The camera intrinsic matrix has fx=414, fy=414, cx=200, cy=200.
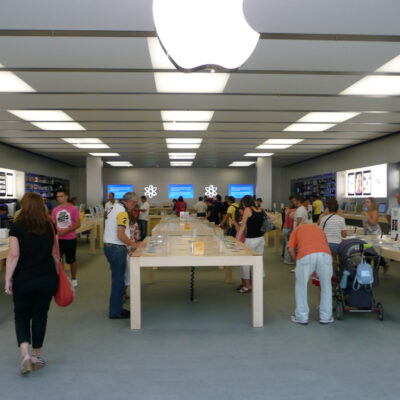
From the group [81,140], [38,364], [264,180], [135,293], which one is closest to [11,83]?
[135,293]

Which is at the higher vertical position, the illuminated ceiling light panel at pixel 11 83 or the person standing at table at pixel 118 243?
the illuminated ceiling light panel at pixel 11 83


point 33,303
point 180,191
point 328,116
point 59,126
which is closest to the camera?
point 33,303

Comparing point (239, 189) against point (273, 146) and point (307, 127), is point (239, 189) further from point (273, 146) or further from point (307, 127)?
point (307, 127)

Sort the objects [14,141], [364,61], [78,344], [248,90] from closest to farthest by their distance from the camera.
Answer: [78,344], [364,61], [248,90], [14,141]

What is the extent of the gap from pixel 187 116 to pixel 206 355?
6.71m

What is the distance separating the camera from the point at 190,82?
264 inches

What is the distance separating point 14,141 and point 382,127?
1119cm

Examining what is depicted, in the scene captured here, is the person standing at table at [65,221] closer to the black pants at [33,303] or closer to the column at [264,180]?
the black pants at [33,303]

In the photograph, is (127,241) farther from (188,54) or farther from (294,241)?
(188,54)

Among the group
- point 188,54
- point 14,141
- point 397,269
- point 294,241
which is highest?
point 14,141

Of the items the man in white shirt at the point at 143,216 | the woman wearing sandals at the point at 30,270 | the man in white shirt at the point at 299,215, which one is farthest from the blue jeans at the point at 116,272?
the man in white shirt at the point at 143,216

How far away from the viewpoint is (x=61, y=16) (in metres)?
4.20

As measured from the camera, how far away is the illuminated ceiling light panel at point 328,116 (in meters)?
9.19

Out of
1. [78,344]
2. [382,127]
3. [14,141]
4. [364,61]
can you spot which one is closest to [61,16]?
[78,344]
